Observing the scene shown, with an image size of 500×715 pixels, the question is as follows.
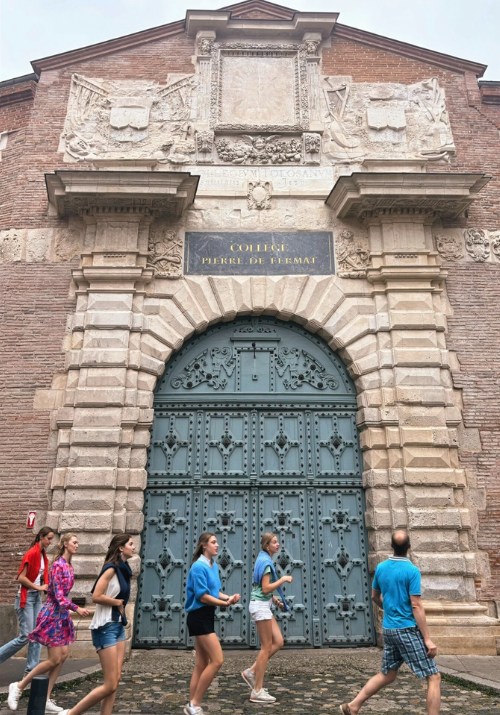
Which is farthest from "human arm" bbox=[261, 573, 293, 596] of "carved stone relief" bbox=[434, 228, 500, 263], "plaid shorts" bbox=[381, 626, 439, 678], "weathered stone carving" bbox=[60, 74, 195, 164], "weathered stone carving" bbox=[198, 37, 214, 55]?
"weathered stone carving" bbox=[198, 37, 214, 55]

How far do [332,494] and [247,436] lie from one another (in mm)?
1527

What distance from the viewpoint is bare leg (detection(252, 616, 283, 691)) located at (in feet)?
17.0

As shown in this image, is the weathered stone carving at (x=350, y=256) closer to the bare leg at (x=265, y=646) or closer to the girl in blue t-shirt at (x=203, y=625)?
the bare leg at (x=265, y=646)

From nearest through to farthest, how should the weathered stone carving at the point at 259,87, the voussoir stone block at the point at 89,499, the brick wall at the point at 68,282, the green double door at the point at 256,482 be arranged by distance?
1. the voussoir stone block at the point at 89,499
2. the green double door at the point at 256,482
3. the brick wall at the point at 68,282
4. the weathered stone carving at the point at 259,87

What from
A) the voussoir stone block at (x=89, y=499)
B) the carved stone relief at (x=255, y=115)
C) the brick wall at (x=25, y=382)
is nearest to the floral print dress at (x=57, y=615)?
the voussoir stone block at (x=89, y=499)

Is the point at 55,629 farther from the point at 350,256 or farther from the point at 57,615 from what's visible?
the point at 350,256

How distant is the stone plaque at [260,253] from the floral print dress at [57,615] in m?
5.54

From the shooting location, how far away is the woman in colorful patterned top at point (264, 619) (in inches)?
204

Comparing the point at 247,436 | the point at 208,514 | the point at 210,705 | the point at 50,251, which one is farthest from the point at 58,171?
the point at 210,705

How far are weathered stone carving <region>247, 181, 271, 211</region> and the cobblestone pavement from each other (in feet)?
22.5

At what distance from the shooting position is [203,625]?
4633 mm

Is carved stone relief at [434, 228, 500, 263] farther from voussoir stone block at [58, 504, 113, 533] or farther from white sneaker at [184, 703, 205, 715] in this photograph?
white sneaker at [184, 703, 205, 715]

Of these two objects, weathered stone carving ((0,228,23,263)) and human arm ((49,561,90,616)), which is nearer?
human arm ((49,561,90,616))

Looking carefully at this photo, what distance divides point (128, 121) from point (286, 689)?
9.34 meters
